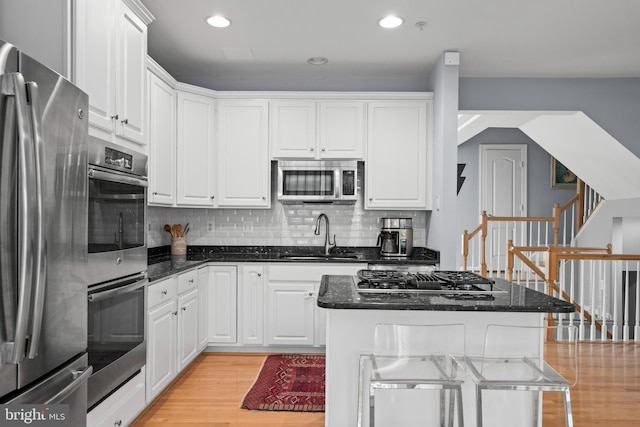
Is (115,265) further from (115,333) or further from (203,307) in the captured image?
(203,307)

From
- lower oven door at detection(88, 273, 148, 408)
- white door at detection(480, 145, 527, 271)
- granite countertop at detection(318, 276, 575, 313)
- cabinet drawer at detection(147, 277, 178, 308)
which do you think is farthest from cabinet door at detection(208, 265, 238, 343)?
white door at detection(480, 145, 527, 271)

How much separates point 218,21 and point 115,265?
2148 millimetres

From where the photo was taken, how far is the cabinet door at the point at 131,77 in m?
2.58

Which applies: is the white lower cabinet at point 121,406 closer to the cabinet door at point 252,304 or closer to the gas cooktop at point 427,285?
the gas cooktop at point 427,285

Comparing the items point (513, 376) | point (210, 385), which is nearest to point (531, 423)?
point (513, 376)

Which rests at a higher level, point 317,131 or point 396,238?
point 317,131

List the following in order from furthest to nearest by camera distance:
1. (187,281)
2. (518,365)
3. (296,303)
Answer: (296,303) < (187,281) < (518,365)

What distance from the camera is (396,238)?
4672mm

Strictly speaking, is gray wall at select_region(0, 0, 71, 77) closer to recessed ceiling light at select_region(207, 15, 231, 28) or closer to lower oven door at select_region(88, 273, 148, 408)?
lower oven door at select_region(88, 273, 148, 408)

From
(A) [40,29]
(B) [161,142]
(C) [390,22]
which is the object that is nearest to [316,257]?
(B) [161,142]

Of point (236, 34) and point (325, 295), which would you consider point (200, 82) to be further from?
point (325, 295)

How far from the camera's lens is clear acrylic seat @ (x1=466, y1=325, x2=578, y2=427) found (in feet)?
6.19

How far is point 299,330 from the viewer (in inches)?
171

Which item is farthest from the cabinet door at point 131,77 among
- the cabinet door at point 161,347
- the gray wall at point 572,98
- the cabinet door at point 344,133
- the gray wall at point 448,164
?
the gray wall at point 572,98
